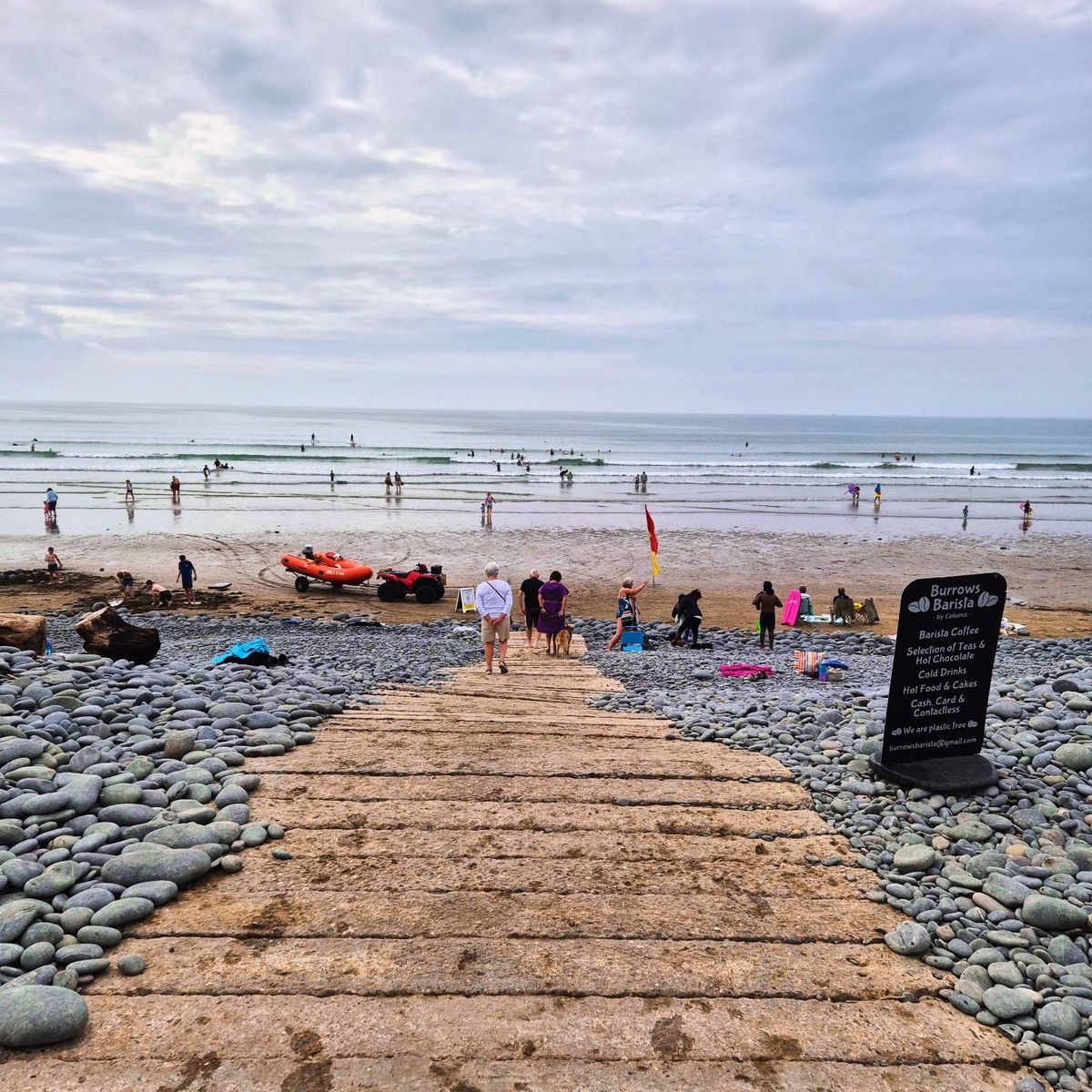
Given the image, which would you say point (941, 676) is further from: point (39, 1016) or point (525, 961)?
point (39, 1016)

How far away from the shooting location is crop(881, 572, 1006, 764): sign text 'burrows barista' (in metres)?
6.03

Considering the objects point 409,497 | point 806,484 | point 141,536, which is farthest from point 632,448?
point 141,536

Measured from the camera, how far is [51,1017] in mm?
3291

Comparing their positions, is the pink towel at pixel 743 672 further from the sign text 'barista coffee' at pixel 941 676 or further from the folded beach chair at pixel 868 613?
the folded beach chair at pixel 868 613

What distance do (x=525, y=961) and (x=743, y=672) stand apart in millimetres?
8783

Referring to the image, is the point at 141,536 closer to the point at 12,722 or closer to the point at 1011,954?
the point at 12,722

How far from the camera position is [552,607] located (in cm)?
1308

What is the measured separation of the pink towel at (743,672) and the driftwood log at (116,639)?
7.72 metres

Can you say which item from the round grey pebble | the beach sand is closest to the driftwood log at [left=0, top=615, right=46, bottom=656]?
the round grey pebble

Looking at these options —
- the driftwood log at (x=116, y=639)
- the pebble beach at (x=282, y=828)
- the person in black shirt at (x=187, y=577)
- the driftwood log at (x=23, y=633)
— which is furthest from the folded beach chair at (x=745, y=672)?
the person in black shirt at (x=187, y=577)

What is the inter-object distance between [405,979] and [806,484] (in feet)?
188

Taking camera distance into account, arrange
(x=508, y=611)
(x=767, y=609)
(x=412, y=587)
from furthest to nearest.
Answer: (x=412, y=587) < (x=767, y=609) < (x=508, y=611)

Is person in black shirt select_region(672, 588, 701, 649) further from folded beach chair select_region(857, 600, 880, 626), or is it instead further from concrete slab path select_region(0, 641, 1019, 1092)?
concrete slab path select_region(0, 641, 1019, 1092)

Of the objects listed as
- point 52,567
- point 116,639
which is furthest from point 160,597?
point 116,639
